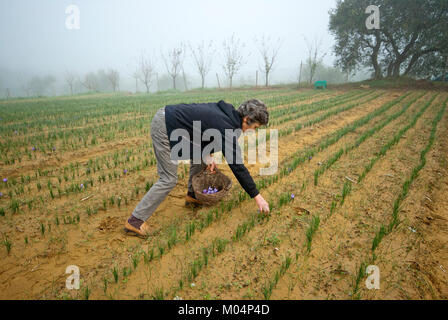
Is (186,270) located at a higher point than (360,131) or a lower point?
lower

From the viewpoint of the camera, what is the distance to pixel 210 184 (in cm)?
339

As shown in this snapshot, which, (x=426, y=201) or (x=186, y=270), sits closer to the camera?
(x=186, y=270)

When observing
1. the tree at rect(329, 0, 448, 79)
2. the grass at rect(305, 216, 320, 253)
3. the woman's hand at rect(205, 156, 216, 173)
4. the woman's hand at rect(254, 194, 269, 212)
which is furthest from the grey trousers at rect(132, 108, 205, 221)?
the tree at rect(329, 0, 448, 79)

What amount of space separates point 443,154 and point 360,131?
77.6 inches

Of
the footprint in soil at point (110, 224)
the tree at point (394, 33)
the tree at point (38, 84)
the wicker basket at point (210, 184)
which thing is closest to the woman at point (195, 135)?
the footprint in soil at point (110, 224)

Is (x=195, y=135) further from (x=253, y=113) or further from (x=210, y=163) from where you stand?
(x=210, y=163)

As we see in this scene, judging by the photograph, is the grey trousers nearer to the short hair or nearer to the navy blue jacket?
the navy blue jacket

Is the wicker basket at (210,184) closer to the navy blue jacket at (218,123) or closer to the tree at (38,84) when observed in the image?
the navy blue jacket at (218,123)

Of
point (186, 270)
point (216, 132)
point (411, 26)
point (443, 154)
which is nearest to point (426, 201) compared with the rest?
point (443, 154)

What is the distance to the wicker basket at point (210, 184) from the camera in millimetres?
2867

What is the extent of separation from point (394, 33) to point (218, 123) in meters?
25.6

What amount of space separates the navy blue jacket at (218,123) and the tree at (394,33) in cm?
2339
